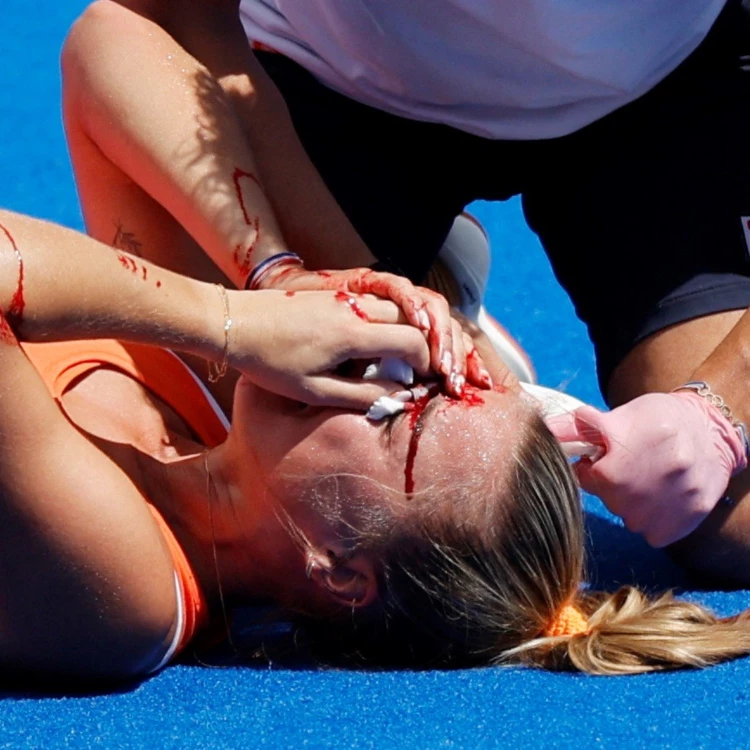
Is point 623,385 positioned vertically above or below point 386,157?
below

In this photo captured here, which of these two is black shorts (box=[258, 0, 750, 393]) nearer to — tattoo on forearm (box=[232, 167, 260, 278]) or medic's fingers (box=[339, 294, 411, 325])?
tattoo on forearm (box=[232, 167, 260, 278])

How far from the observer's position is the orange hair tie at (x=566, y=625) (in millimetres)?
1450

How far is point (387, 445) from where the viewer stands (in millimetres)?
1367

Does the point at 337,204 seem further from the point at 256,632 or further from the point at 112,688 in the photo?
the point at 112,688

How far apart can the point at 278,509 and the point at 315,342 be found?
0.20m

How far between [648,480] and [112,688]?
2.12 ft

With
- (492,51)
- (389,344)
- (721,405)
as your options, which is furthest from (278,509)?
(492,51)

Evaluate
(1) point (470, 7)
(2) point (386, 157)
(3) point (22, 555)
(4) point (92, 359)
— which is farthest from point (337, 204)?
(3) point (22, 555)

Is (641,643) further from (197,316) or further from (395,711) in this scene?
(197,316)

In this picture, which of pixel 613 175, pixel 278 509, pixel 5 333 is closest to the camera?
pixel 5 333

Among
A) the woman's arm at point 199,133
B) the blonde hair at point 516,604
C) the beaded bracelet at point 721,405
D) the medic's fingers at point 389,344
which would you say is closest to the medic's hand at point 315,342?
the medic's fingers at point 389,344

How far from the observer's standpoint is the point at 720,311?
1.78 metres

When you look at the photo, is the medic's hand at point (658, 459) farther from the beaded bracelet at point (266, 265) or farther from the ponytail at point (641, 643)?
the beaded bracelet at point (266, 265)

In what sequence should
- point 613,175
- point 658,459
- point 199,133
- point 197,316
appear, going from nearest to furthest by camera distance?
point 197,316, point 658,459, point 199,133, point 613,175
